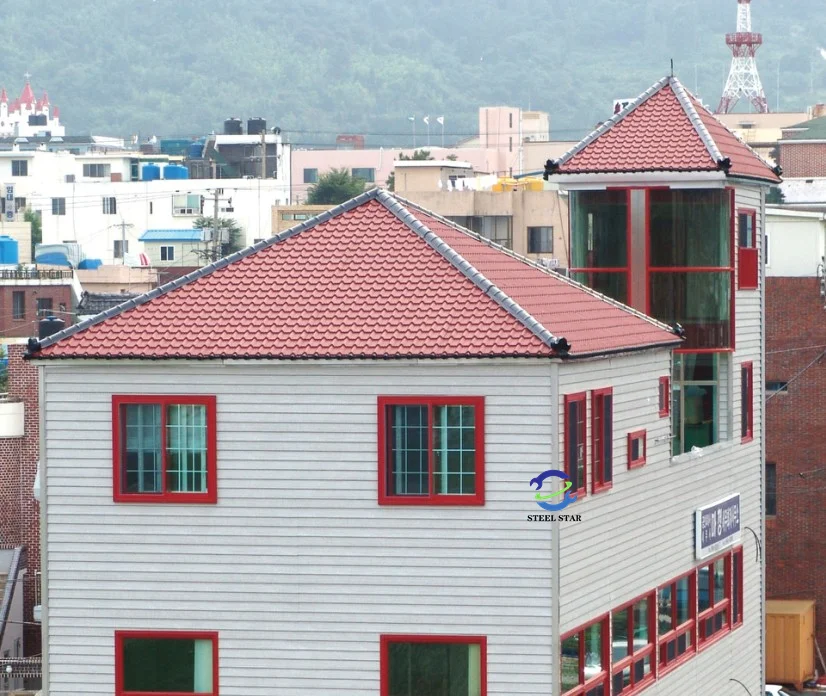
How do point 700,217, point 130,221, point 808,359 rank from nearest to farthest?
point 700,217 → point 808,359 → point 130,221

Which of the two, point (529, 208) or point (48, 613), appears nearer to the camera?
point (48, 613)

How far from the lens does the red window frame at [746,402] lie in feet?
112

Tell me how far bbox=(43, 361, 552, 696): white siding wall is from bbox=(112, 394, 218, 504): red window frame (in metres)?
0.10

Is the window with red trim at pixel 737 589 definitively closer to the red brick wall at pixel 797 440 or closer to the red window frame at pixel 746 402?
the red window frame at pixel 746 402

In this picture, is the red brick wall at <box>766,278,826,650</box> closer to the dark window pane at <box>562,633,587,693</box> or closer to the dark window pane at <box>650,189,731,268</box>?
the dark window pane at <box>650,189,731,268</box>

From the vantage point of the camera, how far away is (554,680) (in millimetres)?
25016

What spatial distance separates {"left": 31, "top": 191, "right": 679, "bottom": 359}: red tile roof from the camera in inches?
995

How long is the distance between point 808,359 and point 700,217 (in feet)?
59.1

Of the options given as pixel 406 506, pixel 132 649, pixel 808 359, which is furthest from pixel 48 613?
pixel 808 359

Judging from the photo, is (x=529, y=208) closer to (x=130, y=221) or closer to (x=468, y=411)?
(x=130, y=221)

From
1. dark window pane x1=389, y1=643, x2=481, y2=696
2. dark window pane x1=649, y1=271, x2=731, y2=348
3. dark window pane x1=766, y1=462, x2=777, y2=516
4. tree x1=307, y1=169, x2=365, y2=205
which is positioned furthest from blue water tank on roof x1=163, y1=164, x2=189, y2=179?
dark window pane x1=389, y1=643, x2=481, y2=696

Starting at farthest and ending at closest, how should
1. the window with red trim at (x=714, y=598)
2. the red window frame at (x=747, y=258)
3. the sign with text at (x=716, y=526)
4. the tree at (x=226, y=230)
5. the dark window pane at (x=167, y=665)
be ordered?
the tree at (x=226, y=230) → the red window frame at (x=747, y=258) → the window with red trim at (x=714, y=598) → the sign with text at (x=716, y=526) → the dark window pane at (x=167, y=665)

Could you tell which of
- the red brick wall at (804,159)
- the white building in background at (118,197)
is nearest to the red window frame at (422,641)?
the red brick wall at (804,159)

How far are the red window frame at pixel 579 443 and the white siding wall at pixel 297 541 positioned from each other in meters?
0.38
